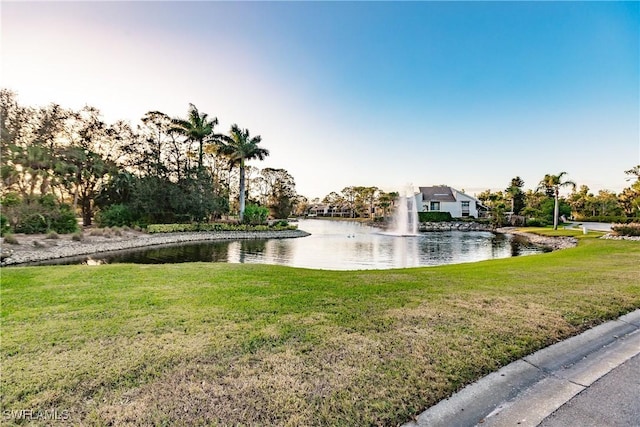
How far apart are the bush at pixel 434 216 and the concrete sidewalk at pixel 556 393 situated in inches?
1889

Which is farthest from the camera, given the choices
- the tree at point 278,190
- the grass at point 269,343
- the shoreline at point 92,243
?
the tree at point 278,190

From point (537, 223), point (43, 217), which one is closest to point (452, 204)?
point (537, 223)

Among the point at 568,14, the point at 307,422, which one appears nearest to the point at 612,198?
the point at 568,14

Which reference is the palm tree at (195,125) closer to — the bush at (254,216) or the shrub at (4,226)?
the bush at (254,216)

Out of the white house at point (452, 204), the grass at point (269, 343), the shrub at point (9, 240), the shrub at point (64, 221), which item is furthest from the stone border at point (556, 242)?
the shrub at point (64, 221)

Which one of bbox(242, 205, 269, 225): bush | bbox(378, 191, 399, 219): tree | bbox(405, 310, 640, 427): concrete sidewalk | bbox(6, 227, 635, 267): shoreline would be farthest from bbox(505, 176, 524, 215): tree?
bbox(405, 310, 640, 427): concrete sidewalk

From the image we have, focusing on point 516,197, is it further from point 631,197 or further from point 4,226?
point 4,226

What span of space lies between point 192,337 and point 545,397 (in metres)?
3.19

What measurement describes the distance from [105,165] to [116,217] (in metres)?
5.76

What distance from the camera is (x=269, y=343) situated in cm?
307

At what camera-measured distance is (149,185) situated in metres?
27.6

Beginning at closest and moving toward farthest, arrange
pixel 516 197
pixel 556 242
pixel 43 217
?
1. pixel 43 217
2. pixel 556 242
3. pixel 516 197

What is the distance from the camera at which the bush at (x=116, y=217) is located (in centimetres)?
2506

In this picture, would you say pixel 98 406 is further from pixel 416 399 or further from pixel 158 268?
pixel 158 268
